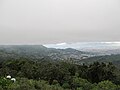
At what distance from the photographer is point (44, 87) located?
24016mm

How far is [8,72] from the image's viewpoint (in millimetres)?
36250

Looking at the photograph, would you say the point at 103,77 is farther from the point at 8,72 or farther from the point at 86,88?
the point at 8,72

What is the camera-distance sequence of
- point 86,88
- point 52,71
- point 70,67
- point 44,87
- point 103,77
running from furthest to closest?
point 70,67 → point 103,77 → point 52,71 → point 86,88 → point 44,87

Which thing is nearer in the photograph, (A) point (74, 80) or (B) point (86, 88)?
(B) point (86, 88)

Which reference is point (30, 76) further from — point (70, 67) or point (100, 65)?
point (100, 65)

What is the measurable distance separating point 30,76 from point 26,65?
12.1 ft

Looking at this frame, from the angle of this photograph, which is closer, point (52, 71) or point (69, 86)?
point (69, 86)

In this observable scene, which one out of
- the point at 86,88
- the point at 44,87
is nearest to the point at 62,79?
the point at 86,88

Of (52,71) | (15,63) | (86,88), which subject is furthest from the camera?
(15,63)

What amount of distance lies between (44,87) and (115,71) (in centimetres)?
1698

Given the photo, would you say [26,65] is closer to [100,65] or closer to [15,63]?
[15,63]

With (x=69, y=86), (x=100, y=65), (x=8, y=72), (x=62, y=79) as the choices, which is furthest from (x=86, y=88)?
(x=8, y=72)

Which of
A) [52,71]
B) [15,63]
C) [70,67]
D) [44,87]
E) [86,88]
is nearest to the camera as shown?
[44,87]

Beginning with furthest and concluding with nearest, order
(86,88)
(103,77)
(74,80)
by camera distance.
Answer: (103,77)
(74,80)
(86,88)
